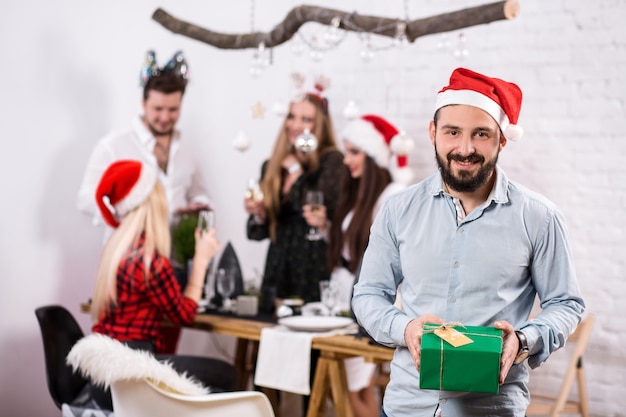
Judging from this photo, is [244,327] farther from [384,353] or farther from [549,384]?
[549,384]

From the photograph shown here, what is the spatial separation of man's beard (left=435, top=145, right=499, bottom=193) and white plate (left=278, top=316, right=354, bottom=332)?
1.79 meters

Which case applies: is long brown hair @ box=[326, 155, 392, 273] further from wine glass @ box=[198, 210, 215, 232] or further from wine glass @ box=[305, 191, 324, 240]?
wine glass @ box=[198, 210, 215, 232]

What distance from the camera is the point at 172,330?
484 centimetres

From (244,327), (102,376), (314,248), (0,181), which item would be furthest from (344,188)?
(102,376)

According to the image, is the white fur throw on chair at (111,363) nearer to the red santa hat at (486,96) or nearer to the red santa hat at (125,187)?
the red santa hat at (125,187)

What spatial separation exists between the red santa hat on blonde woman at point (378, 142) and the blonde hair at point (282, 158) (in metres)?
0.20

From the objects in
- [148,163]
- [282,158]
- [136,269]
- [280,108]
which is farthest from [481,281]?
[148,163]

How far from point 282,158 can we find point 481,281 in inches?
119

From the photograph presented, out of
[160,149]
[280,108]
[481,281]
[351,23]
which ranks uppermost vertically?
[351,23]

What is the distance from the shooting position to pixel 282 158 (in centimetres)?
496

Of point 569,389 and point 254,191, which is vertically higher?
point 254,191

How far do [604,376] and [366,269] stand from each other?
8.55 ft

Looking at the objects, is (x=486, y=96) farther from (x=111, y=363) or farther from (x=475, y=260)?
(x=111, y=363)

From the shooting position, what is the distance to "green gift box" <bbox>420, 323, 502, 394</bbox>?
1838 mm
